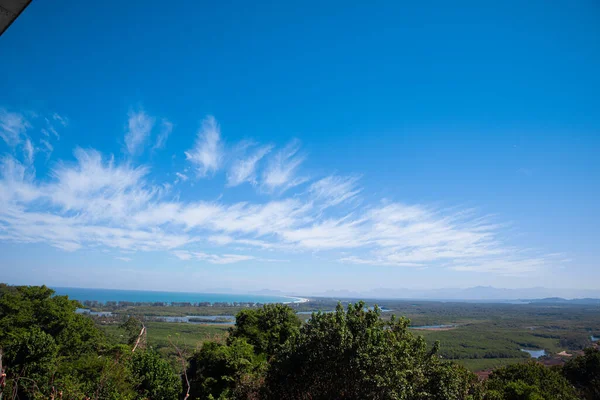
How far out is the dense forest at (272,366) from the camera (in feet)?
37.2

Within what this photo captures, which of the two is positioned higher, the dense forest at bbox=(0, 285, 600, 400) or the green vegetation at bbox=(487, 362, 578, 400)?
the dense forest at bbox=(0, 285, 600, 400)

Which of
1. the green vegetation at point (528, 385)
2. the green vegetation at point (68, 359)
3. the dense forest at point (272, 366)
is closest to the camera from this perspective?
the dense forest at point (272, 366)

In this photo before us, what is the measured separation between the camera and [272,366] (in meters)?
14.7

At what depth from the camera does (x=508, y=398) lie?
19125 millimetres

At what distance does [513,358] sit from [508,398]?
2969 inches

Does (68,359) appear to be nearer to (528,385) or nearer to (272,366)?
A: (272,366)

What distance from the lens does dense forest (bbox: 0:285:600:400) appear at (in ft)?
37.2

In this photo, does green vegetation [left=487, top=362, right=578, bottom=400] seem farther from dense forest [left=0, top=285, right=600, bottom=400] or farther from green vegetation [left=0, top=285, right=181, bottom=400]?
green vegetation [left=0, top=285, right=181, bottom=400]

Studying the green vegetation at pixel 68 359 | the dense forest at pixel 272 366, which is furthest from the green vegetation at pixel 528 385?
the green vegetation at pixel 68 359

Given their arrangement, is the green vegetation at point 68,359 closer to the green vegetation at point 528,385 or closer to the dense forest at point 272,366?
the dense forest at point 272,366

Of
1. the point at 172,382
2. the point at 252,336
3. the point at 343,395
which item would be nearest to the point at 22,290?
the point at 172,382

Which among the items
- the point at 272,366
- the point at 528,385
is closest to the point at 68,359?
the point at 272,366

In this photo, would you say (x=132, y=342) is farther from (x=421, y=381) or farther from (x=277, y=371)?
(x=421, y=381)

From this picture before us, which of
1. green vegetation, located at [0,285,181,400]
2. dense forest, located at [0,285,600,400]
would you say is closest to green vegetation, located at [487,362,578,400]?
dense forest, located at [0,285,600,400]
